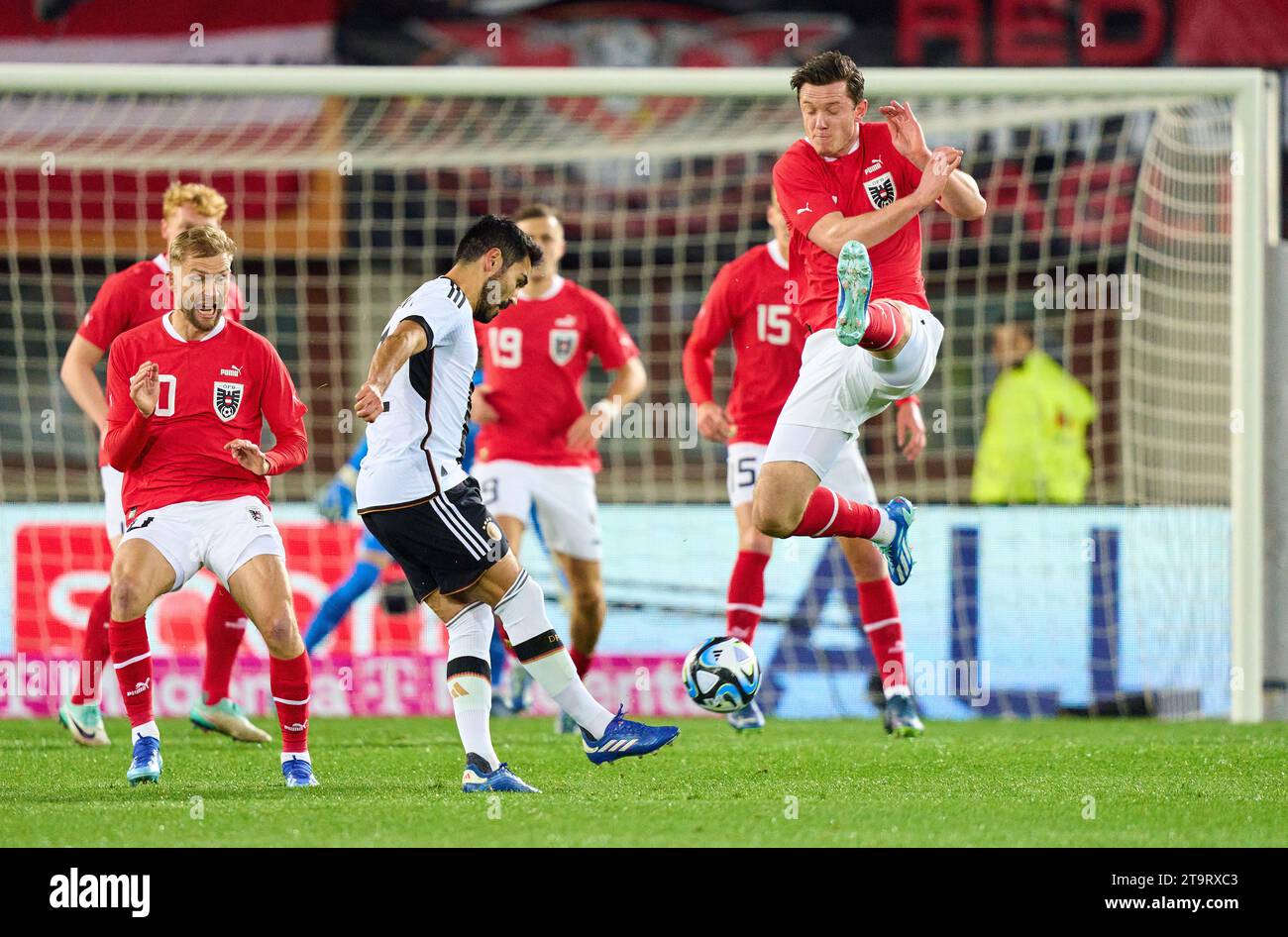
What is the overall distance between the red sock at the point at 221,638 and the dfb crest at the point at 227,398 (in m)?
1.40

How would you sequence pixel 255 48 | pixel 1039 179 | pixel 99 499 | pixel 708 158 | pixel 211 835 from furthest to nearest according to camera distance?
pixel 255 48
pixel 708 158
pixel 1039 179
pixel 99 499
pixel 211 835

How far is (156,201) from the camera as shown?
1280cm

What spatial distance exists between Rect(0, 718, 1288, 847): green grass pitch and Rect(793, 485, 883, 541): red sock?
0.77 meters

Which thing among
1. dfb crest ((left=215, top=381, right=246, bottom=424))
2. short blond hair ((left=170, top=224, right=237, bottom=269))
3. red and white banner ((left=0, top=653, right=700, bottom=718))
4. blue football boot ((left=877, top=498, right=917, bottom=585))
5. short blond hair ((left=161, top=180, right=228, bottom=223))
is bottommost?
red and white banner ((left=0, top=653, right=700, bottom=718))

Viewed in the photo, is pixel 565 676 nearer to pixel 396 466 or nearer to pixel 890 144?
pixel 396 466

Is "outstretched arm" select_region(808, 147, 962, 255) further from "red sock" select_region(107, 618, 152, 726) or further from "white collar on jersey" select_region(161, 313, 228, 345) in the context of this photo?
"red sock" select_region(107, 618, 152, 726)

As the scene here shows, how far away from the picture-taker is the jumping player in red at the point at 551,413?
284 inches

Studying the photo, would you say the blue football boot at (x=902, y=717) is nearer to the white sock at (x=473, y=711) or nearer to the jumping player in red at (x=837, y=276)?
the jumping player in red at (x=837, y=276)

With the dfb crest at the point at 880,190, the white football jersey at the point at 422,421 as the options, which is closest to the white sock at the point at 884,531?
the dfb crest at the point at 880,190

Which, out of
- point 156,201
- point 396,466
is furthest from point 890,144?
point 156,201

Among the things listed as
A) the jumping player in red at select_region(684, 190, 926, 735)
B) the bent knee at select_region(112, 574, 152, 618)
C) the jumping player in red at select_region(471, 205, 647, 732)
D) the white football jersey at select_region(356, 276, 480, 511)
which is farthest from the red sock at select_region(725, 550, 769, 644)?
the bent knee at select_region(112, 574, 152, 618)

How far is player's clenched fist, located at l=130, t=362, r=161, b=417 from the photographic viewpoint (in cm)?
504

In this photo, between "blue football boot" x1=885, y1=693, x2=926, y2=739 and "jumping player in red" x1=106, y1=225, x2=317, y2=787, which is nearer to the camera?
"jumping player in red" x1=106, y1=225, x2=317, y2=787

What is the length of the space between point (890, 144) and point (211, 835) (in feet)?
10.1
